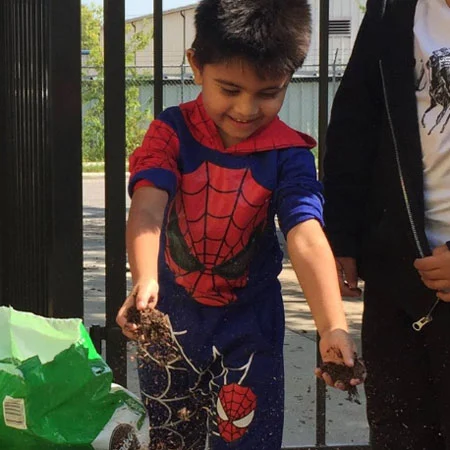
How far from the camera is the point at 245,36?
2.29 m

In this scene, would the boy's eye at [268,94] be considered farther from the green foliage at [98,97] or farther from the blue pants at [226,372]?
the green foliage at [98,97]

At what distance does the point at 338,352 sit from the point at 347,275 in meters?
0.54

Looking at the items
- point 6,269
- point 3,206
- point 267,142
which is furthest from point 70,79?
point 267,142

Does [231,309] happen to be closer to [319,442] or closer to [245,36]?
[245,36]

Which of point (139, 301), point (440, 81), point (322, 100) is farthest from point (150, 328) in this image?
point (322, 100)

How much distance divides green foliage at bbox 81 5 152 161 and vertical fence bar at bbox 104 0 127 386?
809 centimetres

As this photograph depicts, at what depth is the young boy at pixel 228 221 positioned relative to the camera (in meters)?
2.29

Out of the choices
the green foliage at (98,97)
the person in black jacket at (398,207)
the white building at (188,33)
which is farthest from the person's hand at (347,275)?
the white building at (188,33)

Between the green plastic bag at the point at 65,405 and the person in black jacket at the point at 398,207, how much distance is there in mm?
664

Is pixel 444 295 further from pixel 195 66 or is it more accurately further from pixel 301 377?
pixel 301 377

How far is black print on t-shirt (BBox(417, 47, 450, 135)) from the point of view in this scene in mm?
2221

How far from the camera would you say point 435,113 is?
7.43 feet

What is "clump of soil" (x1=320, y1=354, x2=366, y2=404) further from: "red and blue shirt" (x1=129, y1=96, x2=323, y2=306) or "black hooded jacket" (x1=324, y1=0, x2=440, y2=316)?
"red and blue shirt" (x1=129, y1=96, x2=323, y2=306)

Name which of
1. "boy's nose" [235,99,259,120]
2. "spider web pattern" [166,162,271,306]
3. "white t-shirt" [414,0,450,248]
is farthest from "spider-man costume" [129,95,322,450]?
"white t-shirt" [414,0,450,248]
